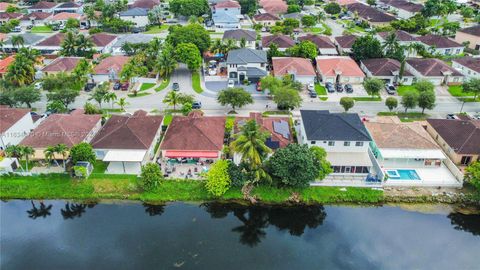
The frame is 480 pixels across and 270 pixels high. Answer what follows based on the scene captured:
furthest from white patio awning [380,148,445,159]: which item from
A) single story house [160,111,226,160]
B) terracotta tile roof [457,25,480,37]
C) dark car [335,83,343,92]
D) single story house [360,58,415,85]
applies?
terracotta tile roof [457,25,480,37]

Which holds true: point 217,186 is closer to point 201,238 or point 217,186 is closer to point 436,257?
point 201,238

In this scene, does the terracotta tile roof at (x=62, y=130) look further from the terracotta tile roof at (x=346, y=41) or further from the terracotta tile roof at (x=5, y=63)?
the terracotta tile roof at (x=346, y=41)

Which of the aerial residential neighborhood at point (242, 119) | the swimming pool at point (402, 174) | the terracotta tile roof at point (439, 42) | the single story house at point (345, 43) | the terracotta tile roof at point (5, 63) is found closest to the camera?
the aerial residential neighborhood at point (242, 119)

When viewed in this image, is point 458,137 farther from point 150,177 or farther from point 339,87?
point 150,177

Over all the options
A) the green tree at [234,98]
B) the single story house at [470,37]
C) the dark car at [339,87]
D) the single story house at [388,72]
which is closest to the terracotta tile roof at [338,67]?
the single story house at [388,72]

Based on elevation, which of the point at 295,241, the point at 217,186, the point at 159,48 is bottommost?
the point at 295,241

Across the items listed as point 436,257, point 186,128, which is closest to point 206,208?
point 186,128
